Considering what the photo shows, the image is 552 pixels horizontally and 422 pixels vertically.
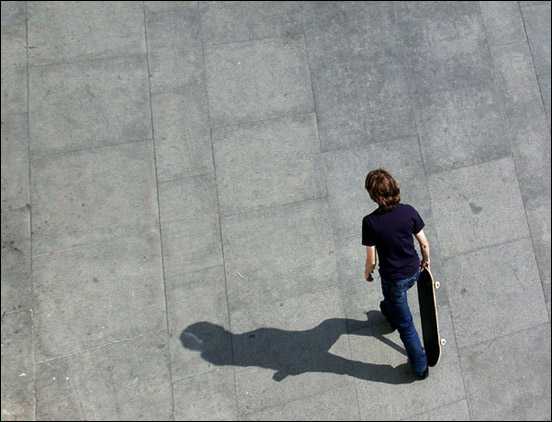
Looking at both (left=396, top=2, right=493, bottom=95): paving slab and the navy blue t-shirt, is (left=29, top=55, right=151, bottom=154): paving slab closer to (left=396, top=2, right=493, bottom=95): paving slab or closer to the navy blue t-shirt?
the navy blue t-shirt

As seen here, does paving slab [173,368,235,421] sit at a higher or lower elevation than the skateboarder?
lower

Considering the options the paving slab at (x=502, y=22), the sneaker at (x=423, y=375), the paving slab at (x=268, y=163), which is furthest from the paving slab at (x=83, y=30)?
the sneaker at (x=423, y=375)

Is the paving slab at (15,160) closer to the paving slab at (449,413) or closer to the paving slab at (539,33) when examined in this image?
the paving slab at (449,413)

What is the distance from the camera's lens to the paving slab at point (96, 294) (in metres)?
5.06

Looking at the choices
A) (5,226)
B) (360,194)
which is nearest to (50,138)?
(5,226)

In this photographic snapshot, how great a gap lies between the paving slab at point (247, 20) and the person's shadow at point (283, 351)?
11.6ft

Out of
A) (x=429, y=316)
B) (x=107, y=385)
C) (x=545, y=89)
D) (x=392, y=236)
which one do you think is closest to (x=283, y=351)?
(x=429, y=316)

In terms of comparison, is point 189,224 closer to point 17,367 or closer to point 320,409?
point 17,367

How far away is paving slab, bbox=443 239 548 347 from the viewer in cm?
545

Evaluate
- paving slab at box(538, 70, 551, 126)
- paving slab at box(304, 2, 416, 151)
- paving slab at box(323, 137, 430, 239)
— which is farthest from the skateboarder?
paving slab at box(538, 70, 551, 126)

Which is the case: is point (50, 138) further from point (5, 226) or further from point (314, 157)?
point (314, 157)

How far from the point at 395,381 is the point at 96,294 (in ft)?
11.0

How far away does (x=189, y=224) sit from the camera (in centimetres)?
543

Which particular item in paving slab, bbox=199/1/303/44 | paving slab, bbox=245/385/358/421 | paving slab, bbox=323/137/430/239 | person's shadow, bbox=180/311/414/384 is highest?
paving slab, bbox=199/1/303/44
